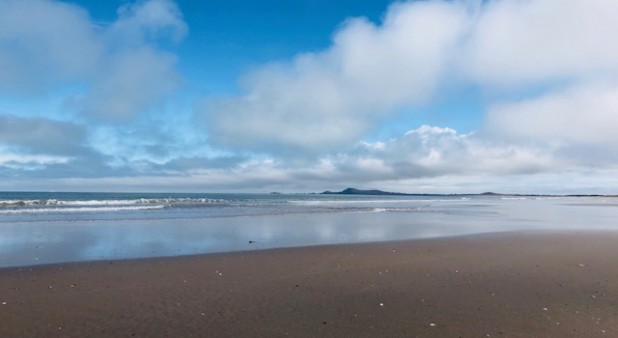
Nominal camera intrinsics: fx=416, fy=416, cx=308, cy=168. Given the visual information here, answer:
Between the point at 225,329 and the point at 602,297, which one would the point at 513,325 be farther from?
the point at 225,329

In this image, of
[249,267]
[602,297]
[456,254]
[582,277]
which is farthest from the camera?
[456,254]

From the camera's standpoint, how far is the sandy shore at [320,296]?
6.68 metres

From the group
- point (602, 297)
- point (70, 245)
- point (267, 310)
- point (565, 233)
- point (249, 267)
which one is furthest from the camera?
point (565, 233)

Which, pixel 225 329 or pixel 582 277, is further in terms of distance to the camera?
pixel 582 277

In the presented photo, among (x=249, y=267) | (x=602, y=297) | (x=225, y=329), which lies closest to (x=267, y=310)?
(x=225, y=329)

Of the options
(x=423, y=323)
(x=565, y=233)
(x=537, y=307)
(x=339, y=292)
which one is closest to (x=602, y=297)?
(x=537, y=307)

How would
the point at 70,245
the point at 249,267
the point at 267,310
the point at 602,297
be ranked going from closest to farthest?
the point at 267,310 → the point at 602,297 → the point at 249,267 → the point at 70,245

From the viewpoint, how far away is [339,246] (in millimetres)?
15539

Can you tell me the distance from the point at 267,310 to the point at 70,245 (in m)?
11.3

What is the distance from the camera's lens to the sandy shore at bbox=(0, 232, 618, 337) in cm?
668

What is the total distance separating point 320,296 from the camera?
28.0ft

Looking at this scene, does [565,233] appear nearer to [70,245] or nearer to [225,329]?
[225,329]

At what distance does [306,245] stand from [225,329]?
371 inches

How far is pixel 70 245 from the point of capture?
15469 millimetres
